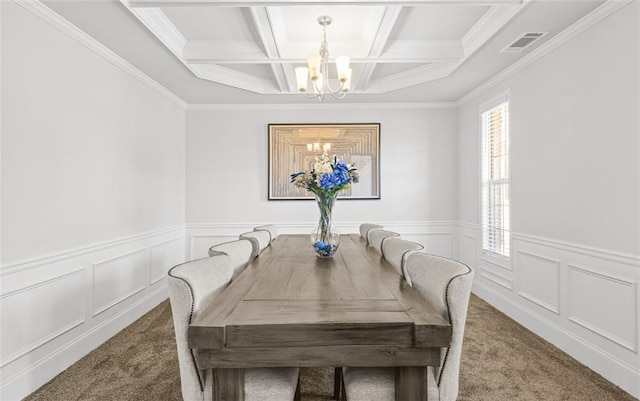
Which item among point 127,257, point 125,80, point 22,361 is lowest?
point 22,361

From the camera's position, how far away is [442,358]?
3.81 ft

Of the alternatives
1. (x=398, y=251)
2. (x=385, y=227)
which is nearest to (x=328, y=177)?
(x=398, y=251)

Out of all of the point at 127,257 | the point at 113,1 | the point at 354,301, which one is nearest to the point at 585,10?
the point at 354,301

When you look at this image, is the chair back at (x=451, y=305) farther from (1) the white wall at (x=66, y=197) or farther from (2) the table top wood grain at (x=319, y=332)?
(1) the white wall at (x=66, y=197)

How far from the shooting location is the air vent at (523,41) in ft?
8.82

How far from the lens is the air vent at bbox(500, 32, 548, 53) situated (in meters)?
2.69

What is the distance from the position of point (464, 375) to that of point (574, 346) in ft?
3.30

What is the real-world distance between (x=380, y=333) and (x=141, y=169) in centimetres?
328

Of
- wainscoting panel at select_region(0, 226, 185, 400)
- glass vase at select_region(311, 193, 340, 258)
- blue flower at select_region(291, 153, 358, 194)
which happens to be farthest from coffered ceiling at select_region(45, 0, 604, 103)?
wainscoting panel at select_region(0, 226, 185, 400)

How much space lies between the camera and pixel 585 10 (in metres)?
2.34

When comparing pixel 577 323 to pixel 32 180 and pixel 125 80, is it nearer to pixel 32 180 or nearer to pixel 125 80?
pixel 32 180

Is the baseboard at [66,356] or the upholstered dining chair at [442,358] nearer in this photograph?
the upholstered dining chair at [442,358]

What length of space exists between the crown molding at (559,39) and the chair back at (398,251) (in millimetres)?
2109

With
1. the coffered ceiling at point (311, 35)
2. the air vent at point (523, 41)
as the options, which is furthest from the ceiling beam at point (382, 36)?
the air vent at point (523, 41)
